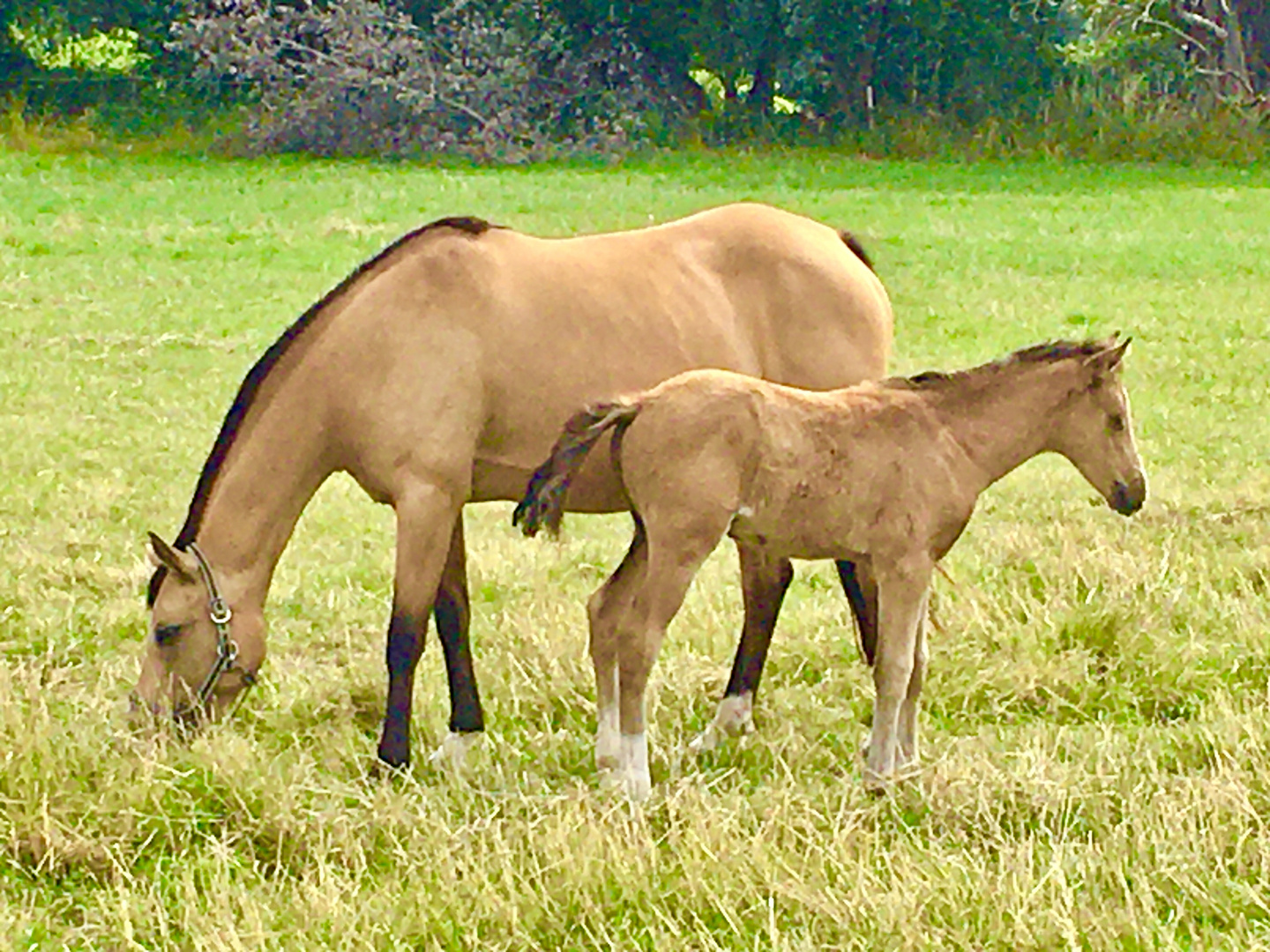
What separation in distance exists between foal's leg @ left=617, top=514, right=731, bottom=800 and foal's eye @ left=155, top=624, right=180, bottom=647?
1.28 metres

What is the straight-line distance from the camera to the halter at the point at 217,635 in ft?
16.1

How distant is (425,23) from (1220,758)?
2117 centimetres

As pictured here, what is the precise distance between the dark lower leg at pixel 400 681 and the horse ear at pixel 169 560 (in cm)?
58

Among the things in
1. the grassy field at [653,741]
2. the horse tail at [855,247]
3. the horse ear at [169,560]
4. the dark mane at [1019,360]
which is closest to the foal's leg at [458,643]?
the grassy field at [653,741]

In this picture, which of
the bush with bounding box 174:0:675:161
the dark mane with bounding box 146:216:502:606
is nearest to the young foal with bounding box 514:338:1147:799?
the dark mane with bounding box 146:216:502:606

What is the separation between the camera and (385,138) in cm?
2200

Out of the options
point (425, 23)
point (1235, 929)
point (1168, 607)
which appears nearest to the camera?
point (1235, 929)

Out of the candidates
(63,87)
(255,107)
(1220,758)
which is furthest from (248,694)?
(63,87)

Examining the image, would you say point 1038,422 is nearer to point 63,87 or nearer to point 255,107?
point 255,107

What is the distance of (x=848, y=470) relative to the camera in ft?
14.8

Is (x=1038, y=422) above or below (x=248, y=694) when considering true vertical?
above

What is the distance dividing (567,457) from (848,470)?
71cm

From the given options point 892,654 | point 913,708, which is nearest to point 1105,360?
point 892,654

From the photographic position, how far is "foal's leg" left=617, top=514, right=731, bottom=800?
4414 millimetres
